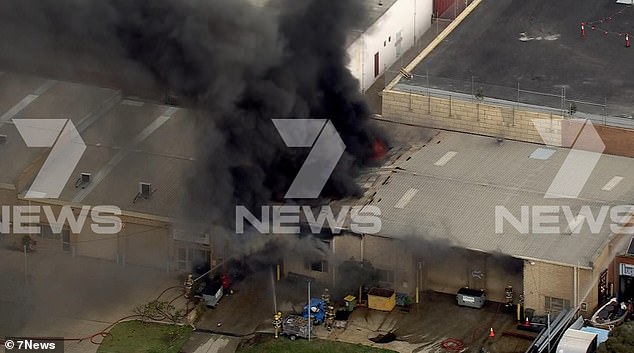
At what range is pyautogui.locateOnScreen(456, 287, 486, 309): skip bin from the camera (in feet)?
139

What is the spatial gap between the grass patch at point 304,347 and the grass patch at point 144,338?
178 centimetres

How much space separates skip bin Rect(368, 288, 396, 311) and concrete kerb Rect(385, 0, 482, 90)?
9159 millimetres

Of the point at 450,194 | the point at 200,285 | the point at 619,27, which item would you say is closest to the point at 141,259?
the point at 200,285

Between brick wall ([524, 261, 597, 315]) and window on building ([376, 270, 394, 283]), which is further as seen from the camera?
window on building ([376, 270, 394, 283])

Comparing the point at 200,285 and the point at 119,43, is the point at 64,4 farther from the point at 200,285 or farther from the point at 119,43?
the point at 200,285

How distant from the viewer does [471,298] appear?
139 feet

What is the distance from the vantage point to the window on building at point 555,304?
135 feet

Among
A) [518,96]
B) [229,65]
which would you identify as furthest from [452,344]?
[518,96]

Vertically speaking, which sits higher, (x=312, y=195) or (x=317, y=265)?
(x=312, y=195)

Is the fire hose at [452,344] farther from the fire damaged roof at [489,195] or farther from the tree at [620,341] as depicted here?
the tree at [620,341]

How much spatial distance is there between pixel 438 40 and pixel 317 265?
12922mm

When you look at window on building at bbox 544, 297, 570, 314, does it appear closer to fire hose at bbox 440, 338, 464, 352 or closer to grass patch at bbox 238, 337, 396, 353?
fire hose at bbox 440, 338, 464, 352

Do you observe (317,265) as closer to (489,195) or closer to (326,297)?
(326,297)

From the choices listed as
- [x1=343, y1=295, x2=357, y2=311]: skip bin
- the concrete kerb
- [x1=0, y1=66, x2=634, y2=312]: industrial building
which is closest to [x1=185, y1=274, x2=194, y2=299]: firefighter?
[x1=0, y1=66, x2=634, y2=312]: industrial building
